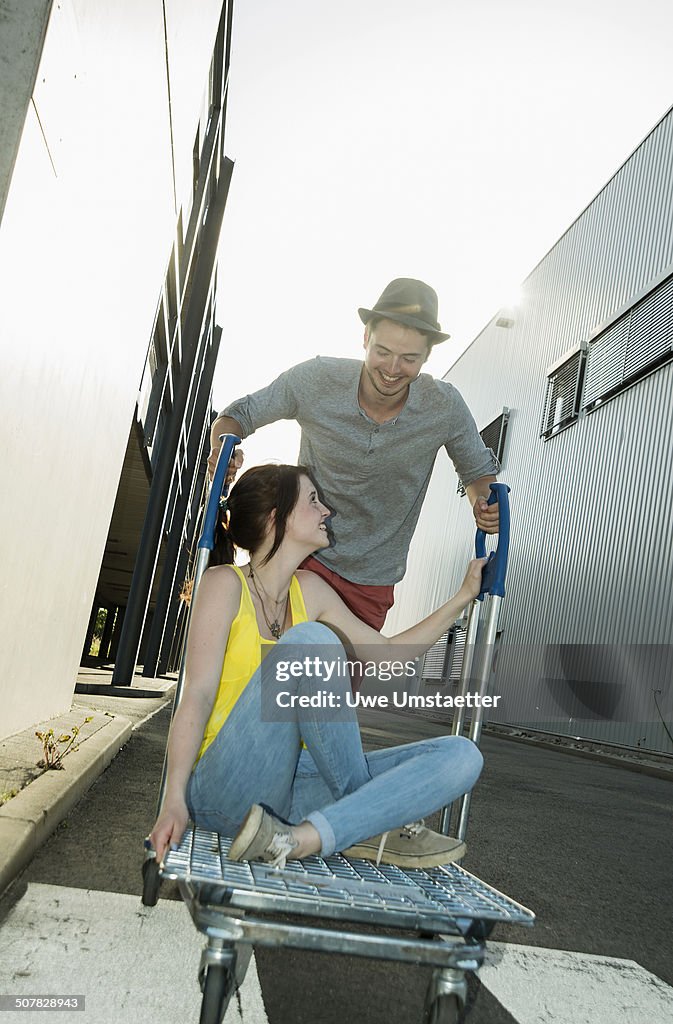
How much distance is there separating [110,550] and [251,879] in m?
20.8

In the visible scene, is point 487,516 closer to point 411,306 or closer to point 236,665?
point 411,306

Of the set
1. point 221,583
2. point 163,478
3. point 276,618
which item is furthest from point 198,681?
point 163,478

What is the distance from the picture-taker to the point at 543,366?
23.8m

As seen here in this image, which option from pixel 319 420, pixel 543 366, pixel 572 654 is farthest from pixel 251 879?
pixel 543 366

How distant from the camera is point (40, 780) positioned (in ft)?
12.2

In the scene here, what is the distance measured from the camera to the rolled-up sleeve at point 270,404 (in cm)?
356

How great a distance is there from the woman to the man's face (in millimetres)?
1054

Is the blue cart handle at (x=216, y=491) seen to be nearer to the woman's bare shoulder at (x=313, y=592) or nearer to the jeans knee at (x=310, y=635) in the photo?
the woman's bare shoulder at (x=313, y=592)

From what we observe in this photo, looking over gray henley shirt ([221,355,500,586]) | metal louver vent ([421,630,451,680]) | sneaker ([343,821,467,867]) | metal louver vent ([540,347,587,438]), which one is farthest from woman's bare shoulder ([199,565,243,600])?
metal louver vent ([421,630,451,680])

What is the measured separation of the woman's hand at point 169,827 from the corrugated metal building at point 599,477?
1311 centimetres

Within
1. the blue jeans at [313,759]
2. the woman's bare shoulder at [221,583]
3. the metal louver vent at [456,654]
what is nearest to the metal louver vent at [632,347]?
the metal louver vent at [456,654]

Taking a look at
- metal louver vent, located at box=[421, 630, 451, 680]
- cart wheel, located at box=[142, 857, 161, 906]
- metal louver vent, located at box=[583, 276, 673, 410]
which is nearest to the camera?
cart wheel, located at box=[142, 857, 161, 906]

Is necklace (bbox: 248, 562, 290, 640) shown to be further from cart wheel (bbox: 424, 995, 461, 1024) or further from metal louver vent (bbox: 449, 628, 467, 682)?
metal louver vent (bbox: 449, 628, 467, 682)

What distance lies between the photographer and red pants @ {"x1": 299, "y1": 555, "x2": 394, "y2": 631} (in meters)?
3.76
